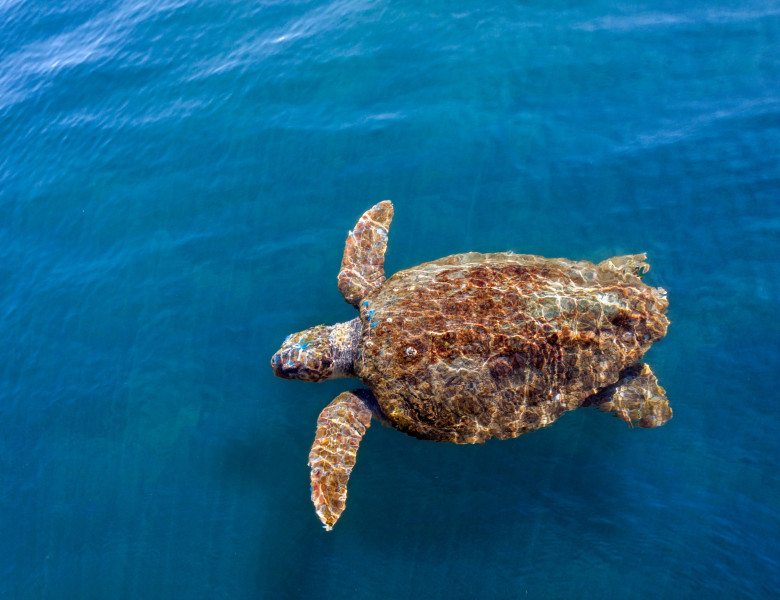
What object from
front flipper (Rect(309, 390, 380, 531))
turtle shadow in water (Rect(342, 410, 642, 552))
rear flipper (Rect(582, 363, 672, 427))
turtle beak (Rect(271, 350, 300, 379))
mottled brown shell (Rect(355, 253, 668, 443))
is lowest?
turtle shadow in water (Rect(342, 410, 642, 552))

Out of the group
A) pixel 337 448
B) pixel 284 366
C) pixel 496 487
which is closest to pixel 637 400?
pixel 496 487

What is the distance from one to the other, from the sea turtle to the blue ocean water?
838 millimetres

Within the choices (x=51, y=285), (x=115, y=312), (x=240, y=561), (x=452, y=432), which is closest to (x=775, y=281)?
(x=452, y=432)

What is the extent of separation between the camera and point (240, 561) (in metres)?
5.58

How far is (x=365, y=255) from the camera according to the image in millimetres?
6465

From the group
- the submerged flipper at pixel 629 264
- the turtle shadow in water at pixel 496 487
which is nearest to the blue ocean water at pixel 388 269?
the turtle shadow in water at pixel 496 487

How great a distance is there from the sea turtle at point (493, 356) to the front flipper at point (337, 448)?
0.04 feet

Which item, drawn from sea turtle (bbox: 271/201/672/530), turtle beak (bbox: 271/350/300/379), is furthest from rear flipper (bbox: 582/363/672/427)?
turtle beak (bbox: 271/350/300/379)

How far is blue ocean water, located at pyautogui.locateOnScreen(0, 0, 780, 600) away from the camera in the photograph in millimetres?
5297

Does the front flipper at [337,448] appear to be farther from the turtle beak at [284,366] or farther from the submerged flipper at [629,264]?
the submerged flipper at [629,264]

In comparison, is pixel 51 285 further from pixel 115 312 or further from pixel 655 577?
pixel 655 577

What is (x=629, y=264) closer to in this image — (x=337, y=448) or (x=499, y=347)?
(x=499, y=347)

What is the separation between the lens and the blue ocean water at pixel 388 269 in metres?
5.30

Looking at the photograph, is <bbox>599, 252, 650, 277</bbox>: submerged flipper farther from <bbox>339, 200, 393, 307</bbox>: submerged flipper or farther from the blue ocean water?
<bbox>339, 200, 393, 307</bbox>: submerged flipper
